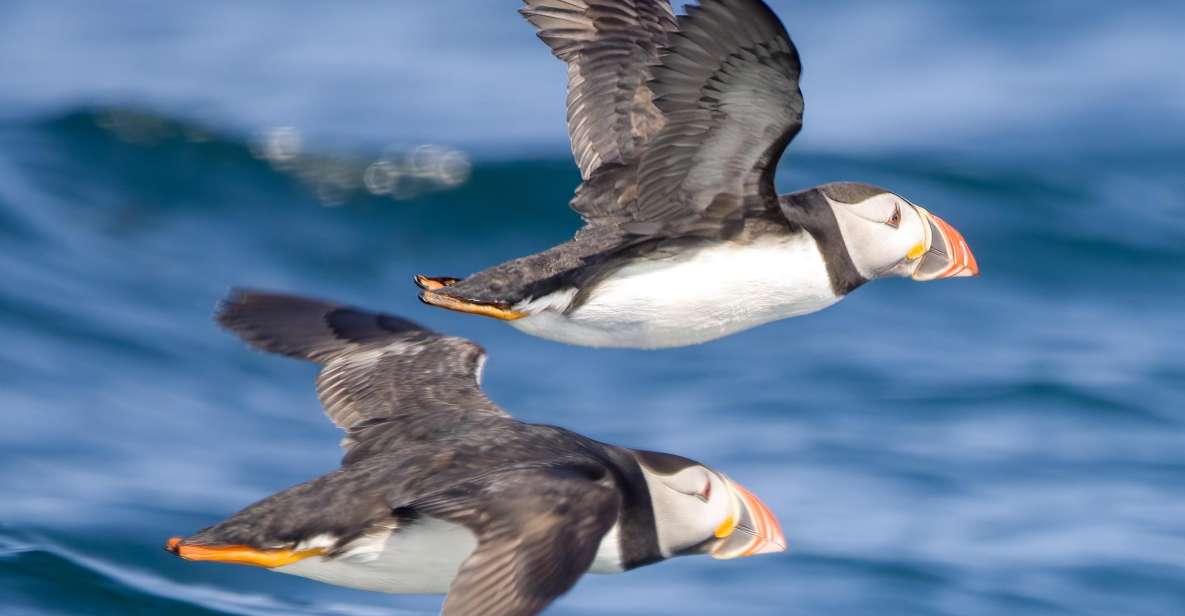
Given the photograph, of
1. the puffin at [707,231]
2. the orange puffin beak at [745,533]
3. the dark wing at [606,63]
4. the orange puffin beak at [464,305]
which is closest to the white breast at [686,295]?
the puffin at [707,231]

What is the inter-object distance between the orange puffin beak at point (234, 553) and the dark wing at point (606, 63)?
2474 mm

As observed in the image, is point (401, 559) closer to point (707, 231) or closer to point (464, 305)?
point (464, 305)

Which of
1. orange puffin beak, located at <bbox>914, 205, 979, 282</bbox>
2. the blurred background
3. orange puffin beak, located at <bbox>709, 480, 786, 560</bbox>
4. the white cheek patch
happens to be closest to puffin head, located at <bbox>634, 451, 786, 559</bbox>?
orange puffin beak, located at <bbox>709, 480, 786, 560</bbox>

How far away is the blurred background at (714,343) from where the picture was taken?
45.6 ft

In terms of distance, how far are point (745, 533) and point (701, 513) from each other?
0.20 m

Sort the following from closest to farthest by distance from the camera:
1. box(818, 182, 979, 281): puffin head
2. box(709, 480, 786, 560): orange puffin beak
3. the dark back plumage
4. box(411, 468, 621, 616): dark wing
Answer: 1. box(411, 468, 621, 616): dark wing
2. the dark back plumage
3. box(709, 480, 786, 560): orange puffin beak
4. box(818, 182, 979, 281): puffin head

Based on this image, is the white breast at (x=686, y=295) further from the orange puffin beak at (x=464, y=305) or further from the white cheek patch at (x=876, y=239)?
the white cheek patch at (x=876, y=239)

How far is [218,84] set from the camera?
17.4m

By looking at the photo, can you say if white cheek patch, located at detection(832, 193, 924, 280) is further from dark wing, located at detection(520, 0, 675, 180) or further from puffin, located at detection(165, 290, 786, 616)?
puffin, located at detection(165, 290, 786, 616)

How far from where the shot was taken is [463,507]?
6.71 meters

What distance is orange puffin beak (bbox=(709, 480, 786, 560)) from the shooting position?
774 cm

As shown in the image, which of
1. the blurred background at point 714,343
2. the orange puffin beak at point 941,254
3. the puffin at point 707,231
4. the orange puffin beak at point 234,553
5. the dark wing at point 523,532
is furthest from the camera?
the blurred background at point 714,343

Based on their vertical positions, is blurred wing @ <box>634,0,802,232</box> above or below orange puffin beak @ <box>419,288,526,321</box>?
above

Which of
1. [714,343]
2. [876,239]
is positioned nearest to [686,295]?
[876,239]
